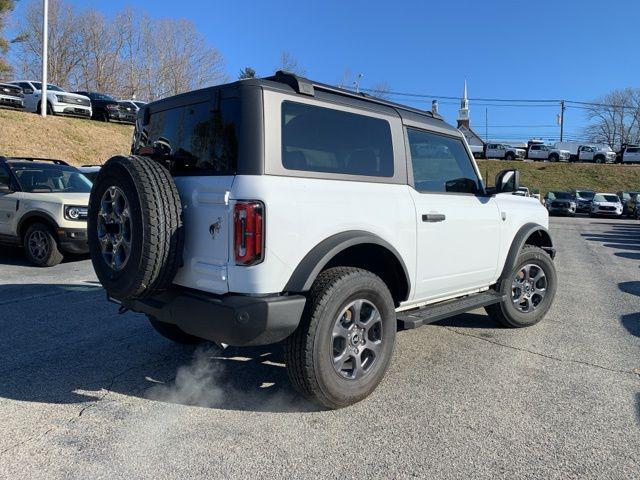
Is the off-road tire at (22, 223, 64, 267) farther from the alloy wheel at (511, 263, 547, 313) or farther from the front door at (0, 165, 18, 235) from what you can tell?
the alloy wheel at (511, 263, 547, 313)

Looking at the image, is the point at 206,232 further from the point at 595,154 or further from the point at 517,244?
the point at 595,154

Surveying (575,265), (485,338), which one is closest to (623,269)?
(575,265)

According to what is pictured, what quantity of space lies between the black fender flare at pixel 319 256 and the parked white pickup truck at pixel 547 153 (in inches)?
1989

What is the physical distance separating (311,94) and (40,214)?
660 cm

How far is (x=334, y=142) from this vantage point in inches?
135

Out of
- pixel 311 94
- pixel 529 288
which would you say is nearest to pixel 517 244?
pixel 529 288

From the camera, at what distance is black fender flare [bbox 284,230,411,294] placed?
300cm

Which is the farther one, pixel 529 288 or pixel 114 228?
pixel 529 288

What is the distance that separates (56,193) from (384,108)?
6701 millimetres

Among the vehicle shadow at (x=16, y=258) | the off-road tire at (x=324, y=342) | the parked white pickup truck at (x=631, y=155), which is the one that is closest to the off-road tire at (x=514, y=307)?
the off-road tire at (x=324, y=342)

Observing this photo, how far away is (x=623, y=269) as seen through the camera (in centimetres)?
973

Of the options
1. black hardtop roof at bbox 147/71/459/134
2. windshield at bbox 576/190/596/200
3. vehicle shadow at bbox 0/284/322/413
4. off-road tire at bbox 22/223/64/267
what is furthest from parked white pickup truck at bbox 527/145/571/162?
vehicle shadow at bbox 0/284/322/413

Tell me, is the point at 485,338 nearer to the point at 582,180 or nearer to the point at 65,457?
the point at 65,457

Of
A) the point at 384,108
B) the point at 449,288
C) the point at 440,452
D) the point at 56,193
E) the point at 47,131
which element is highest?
the point at 47,131
